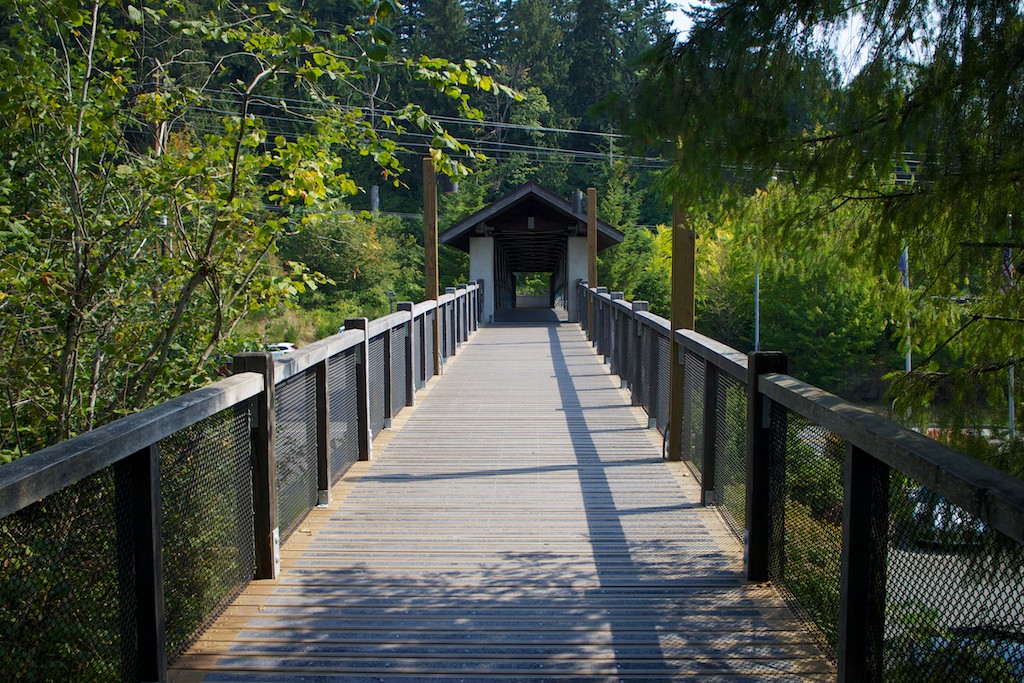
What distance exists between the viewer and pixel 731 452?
4.58m

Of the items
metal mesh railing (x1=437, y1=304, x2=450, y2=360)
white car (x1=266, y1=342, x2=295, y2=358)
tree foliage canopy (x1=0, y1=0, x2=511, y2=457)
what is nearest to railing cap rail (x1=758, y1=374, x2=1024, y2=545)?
white car (x1=266, y1=342, x2=295, y2=358)

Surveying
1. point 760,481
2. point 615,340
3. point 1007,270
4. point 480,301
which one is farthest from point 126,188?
point 480,301

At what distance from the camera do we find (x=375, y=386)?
6.98 meters

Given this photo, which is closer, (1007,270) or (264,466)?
(264,466)

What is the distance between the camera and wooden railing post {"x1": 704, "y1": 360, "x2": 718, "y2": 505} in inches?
197

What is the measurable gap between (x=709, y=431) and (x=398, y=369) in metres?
3.72

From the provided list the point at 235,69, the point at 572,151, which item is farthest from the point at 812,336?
the point at 235,69

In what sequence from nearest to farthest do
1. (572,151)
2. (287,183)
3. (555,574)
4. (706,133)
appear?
(706,133)
(555,574)
(287,183)
(572,151)

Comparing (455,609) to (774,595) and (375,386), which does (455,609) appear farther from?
(375,386)

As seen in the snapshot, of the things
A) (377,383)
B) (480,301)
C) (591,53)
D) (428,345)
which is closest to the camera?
(377,383)

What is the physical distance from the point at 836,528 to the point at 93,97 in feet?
18.6

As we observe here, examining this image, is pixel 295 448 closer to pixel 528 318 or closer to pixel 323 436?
pixel 323 436

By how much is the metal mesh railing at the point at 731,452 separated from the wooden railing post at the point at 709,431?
0.03 m

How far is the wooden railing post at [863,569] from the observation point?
2639 millimetres
